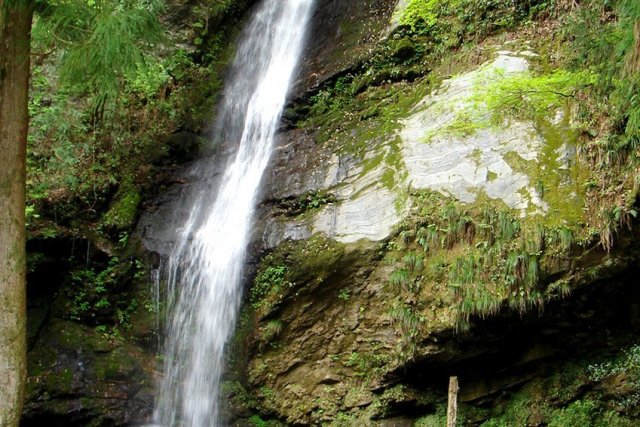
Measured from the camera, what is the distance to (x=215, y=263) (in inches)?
339

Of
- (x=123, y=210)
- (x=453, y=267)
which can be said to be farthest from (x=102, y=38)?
(x=453, y=267)

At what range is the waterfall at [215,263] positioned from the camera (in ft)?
26.2

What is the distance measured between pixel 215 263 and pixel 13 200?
11.3 feet

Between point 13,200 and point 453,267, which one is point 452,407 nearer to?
point 453,267

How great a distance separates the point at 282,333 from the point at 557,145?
4.35 metres

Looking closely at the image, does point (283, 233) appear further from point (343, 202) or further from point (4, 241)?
point (4, 241)

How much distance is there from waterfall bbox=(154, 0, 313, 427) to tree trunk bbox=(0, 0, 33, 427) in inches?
113

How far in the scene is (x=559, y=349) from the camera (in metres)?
6.89

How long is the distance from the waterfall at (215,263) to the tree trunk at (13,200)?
113 inches

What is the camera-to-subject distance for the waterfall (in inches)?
314

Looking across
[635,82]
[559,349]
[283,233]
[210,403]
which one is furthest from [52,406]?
[635,82]

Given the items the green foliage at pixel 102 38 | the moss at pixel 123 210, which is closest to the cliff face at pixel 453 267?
the moss at pixel 123 210

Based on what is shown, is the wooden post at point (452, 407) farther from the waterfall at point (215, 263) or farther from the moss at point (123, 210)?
the moss at point (123, 210)

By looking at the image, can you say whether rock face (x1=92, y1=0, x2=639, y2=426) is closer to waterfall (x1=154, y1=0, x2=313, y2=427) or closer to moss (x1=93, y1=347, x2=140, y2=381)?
waterfall (x1=154, y1=0, x2=313, y2=427)
